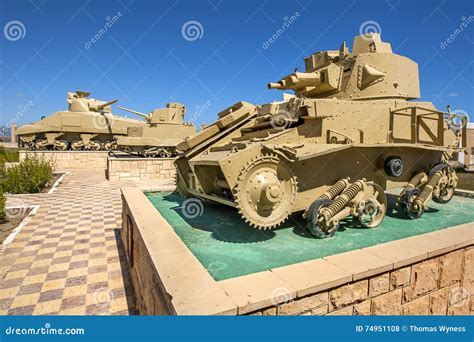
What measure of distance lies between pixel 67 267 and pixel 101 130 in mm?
21717

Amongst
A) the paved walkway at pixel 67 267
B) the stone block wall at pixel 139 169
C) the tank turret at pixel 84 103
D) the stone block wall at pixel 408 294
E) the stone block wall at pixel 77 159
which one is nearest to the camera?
the stone block wall at pixel 408 294

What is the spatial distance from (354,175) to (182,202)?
4129 millimetres

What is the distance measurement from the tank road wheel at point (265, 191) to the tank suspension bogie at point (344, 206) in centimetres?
53

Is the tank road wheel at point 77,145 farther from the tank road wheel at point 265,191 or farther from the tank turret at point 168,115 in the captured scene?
the tank road wheel at point 265,191

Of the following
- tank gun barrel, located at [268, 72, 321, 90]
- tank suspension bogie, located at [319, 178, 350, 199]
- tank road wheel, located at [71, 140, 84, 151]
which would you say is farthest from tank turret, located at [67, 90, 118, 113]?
tank suspension bogie, located at [319, 178, 350, 199]

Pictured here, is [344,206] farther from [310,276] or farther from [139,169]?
[139,169]

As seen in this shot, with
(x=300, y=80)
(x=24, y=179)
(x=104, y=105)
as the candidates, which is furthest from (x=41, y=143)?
(x=300, y=80)

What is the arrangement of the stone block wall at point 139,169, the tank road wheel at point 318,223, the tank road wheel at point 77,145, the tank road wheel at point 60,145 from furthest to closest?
the tank road wheel at point 77,145 → the tank road wheel at point 60,145 → the stone block wall at point 139,169 → the tank road wheel at point 318,223

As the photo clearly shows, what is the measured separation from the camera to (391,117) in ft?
19.2

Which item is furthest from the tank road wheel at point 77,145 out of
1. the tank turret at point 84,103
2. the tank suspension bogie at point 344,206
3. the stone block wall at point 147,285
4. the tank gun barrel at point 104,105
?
the tank suspension bogie at point 344,206

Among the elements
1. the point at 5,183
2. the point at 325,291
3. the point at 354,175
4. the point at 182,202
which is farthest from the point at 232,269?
the point at 5,183

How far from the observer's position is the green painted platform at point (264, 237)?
380cm

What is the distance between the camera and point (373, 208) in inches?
210

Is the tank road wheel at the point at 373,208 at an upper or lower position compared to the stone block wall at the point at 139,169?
lower
